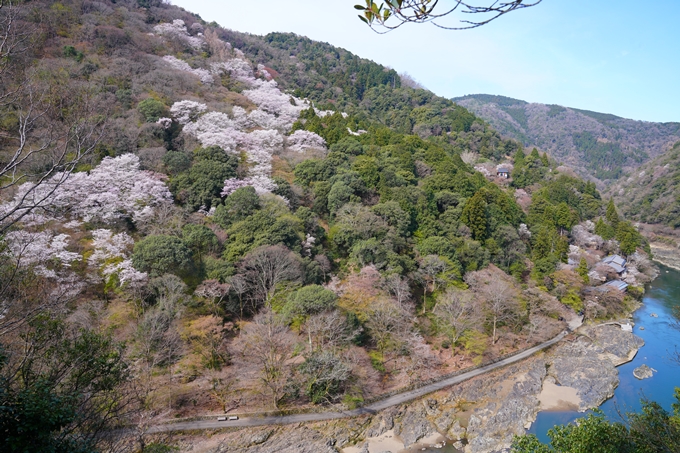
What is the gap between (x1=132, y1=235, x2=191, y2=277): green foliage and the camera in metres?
17.0

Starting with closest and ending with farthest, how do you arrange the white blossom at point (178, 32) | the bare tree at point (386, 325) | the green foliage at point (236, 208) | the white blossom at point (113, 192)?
the bare tree at point (386, 325) → the white blossom at point (113, 192) → the green foliage at point (236, 208) → the white blossom at point (178, 32)

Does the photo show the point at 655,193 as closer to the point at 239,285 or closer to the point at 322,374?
the point at 322,374

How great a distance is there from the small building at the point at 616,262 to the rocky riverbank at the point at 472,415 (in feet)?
38.3

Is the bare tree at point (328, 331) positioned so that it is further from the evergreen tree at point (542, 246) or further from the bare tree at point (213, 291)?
the evergreen tree at point (542, 246)

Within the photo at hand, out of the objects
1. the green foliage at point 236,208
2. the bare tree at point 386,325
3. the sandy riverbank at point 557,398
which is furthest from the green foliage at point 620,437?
the green foliage at point 236,208

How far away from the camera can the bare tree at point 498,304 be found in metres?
21.1

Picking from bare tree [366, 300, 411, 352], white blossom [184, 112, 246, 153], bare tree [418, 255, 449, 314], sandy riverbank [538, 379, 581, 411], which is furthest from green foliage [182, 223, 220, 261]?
sandy riverbank [538, 379, 581, 411]

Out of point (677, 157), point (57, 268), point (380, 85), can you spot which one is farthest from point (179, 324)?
point (677, 157)

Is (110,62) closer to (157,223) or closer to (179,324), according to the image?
(157,223)

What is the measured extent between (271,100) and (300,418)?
33897 mm

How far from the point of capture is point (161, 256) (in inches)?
677

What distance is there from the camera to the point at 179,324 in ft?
52.0

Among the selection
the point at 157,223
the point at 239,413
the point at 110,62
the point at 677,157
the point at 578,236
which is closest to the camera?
the point at 239,413

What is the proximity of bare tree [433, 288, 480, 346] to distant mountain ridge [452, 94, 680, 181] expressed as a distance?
298ft
